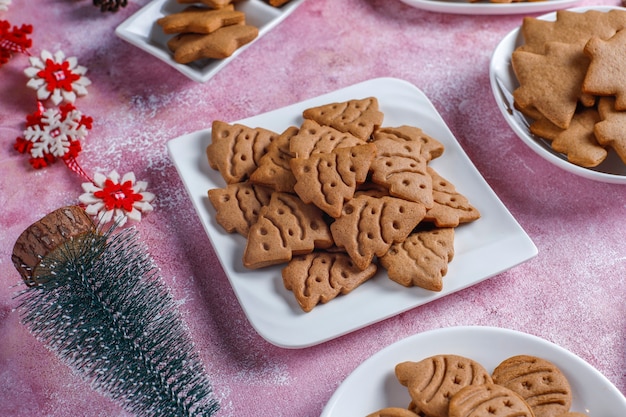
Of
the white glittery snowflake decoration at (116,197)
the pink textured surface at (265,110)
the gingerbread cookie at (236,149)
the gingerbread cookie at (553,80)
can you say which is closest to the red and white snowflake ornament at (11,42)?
the pink textured surface at (265,110)

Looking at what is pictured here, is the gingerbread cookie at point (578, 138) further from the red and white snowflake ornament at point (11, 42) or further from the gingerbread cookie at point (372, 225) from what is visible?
the red and white snowflake ornament at point (11, 42)

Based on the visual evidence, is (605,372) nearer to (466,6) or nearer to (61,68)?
(466,6)

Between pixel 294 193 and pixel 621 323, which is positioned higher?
pixel 294 193

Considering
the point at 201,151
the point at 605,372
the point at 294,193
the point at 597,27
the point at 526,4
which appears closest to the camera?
the point at 605,372

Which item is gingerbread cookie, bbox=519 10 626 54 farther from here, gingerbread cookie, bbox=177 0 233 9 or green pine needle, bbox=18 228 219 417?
green pine needle, bbox=18 228 219 417

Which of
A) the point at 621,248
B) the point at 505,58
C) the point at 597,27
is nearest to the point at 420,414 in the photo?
the point at 621,248

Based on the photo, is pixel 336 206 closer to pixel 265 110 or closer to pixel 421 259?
pixel 421 259
